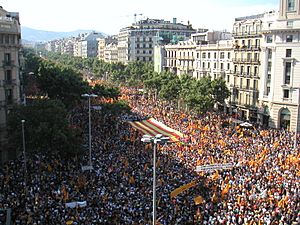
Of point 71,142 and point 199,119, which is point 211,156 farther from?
point 199,119

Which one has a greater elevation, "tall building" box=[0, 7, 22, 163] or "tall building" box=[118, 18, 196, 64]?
"tall building" box=[118, 18, 196, 64]

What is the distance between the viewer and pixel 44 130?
35812mm

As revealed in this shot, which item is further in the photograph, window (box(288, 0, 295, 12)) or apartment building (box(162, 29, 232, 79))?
apartment building (box(162, 29, 232, 79))

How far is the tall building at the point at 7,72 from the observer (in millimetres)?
43312

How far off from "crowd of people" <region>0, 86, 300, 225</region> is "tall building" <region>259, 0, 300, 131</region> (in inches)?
385

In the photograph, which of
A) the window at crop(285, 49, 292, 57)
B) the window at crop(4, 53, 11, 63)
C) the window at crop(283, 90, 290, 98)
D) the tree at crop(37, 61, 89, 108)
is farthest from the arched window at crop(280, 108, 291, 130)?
the window at crop(4, 53, 11, 63)

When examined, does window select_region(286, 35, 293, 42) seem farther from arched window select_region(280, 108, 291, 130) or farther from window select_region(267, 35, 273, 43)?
arched window select_region(280, 108, 291, 130)

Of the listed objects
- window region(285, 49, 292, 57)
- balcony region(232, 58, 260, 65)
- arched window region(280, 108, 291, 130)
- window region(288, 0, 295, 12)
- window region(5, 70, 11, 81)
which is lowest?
arched window region(280, 108, 291, 130)

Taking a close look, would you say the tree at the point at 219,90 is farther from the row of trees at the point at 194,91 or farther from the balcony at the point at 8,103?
the balcony at the point at 8,103

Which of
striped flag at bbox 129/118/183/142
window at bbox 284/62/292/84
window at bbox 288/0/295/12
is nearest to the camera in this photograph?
striped flag at bbox 129/118/183/142

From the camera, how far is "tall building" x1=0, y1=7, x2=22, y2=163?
43.3 meters

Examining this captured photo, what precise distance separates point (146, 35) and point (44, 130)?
106 meters

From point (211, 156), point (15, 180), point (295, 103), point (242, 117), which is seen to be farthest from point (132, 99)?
point (15, 180)

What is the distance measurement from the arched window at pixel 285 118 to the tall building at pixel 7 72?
35577 mm
